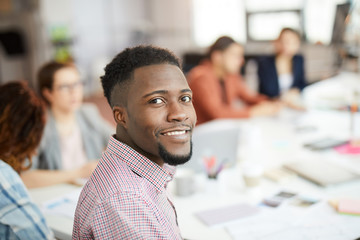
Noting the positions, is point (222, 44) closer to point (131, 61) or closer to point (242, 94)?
point (242, 94)

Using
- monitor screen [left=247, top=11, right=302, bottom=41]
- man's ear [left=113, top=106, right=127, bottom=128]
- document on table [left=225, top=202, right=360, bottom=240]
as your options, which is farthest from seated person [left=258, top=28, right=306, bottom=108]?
man's ear [left=113, top=106, right=127, bottom=128]

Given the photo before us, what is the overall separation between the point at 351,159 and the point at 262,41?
4.24 metres

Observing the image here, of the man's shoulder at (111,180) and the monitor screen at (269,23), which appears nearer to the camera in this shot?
the man's shoulder at (111,180)

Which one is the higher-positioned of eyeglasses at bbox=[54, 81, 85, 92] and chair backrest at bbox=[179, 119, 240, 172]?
eyeglasses at bbox=[54, 81, 85, 92]

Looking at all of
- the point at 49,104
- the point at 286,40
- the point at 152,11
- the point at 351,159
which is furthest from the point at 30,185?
the point at 152,11

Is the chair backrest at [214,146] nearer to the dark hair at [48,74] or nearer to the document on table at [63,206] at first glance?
the document on table at [63,206]

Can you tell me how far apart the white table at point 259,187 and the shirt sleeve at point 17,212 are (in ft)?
0.55

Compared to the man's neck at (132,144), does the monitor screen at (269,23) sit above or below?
above

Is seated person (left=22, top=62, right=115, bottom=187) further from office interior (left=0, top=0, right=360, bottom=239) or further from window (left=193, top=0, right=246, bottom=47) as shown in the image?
window (left=193, top=0, right=246, bottom=47)

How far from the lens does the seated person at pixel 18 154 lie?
112cm

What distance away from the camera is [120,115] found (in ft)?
2.95

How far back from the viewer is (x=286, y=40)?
11.2 feet

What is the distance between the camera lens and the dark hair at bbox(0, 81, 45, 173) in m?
1.36

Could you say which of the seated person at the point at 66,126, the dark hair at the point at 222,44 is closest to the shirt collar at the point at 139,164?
the seated person at the point at 66,126
